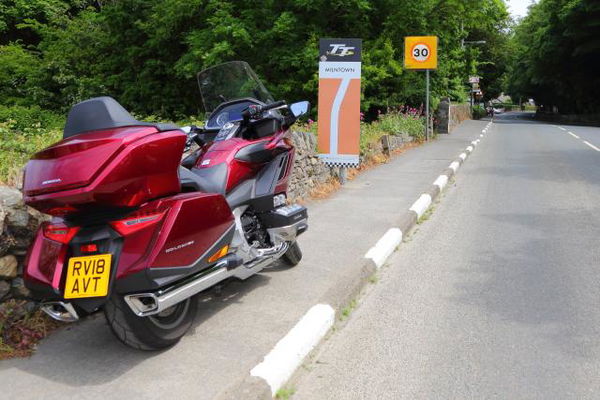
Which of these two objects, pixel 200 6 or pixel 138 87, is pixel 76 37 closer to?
pixel 138 87

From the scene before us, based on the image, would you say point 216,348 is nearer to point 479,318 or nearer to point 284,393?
point 284,393

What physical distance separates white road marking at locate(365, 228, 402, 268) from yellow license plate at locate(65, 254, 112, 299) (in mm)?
3002

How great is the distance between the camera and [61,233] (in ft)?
10.0

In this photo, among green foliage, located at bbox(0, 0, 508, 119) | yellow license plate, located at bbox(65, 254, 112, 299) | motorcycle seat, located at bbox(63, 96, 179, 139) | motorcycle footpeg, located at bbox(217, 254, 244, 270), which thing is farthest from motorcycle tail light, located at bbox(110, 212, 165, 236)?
green foliage, located at bbox(0, 0, 508, 119)

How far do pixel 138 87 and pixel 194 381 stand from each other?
2046cm

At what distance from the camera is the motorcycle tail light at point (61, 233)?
3031 mm

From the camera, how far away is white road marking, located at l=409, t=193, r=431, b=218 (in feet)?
25.9

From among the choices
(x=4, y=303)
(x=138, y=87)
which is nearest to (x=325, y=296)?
(x=4, y=303)

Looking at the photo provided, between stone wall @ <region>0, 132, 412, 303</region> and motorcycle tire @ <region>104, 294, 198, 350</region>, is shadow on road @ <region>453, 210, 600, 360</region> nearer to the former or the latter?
motorcycle tire @ <region>104, 294, 198, 350</region>

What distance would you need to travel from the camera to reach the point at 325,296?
425 cm

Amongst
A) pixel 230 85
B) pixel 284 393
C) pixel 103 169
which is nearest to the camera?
pixel 103 169

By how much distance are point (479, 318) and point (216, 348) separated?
2024 millimetres

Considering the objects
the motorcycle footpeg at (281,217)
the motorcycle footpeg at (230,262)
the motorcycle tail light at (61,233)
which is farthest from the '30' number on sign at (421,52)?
the motorcycle tail light at (61,233)

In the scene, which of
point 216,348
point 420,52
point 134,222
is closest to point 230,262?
point 216,348
